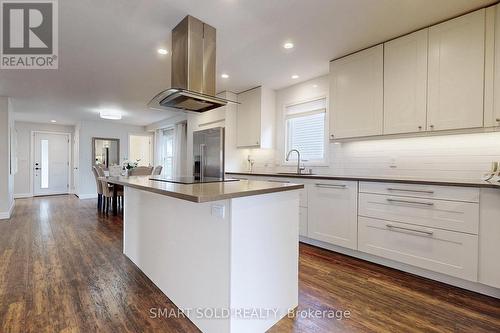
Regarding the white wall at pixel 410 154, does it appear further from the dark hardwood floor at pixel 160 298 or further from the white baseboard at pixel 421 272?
the dark hardwood floor at pixel 160 298

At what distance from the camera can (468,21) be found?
2.16 metres

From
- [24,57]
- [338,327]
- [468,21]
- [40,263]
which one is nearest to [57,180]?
[24,57]

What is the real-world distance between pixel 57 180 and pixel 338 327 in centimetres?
985

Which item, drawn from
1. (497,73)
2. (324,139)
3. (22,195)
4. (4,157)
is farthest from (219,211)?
(22,195)

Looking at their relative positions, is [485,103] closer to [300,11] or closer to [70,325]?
[300,11]

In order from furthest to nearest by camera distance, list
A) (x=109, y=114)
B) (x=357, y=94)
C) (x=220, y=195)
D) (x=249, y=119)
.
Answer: (x=109, y=114) < (x=249, y=119) < (x=357, y=94) < (x=220, y=195)

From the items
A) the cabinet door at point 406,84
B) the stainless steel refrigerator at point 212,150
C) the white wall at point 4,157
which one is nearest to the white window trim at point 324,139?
the cabinet door at point 406,84

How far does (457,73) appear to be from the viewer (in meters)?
2.22

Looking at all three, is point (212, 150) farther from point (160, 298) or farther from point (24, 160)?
point (24, 160)

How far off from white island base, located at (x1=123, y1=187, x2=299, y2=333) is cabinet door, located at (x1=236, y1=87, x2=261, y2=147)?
252cm

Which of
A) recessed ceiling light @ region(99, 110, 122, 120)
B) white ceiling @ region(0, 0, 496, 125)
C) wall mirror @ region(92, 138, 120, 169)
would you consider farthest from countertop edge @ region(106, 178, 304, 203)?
wall mirror @ region(92, 138, 120, 169)

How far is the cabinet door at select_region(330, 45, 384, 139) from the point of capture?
2.75 metres

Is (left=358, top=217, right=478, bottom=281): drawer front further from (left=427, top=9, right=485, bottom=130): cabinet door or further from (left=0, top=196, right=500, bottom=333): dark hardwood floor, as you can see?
(left=427, top=9, right=485, bottom=130): cabinet door

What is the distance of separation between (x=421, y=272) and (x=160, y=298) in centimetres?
232
